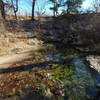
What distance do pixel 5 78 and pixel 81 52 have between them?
26.2 feet

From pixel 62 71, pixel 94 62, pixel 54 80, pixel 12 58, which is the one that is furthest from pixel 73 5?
pixel 54 80

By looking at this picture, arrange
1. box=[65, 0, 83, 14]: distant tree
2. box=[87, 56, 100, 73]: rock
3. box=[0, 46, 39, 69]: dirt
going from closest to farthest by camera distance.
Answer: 1. box=[87, 56, 100, 73]: rock
2. box=[0, 46, 39, 69]: dirt
3. box=[65, 0, 83, 14]: distant tree

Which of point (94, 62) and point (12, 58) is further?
point (12, 58)

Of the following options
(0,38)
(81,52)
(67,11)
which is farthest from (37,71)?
(67,11)

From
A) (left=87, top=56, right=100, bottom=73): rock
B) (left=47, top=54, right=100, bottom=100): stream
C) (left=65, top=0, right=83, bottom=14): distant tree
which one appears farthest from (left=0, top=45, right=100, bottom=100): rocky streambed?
(left=65, top=0, right=83, bottom=14): distant tree

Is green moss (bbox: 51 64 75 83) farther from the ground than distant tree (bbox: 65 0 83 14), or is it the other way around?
distant tree (bbox: 65 0 83 14)

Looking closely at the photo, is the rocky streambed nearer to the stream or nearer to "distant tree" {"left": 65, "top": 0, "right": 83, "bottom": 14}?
the stream

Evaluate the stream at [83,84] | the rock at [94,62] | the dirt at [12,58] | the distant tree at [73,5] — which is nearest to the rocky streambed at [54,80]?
the stream at [83,84]

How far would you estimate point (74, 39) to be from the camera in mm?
19156

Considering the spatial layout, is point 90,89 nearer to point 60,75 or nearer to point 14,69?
point 60,75

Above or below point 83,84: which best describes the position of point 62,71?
above

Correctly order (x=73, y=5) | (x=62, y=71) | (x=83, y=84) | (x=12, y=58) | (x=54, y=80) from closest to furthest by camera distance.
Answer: (x=83, y=84), (x=54, y=80), (x=62, y=71), (x=12, y=58), (x=73, y=5)

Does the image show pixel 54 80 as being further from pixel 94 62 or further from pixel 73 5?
pixel 73 5

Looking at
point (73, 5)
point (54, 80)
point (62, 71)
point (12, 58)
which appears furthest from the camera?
point (73, 5)
